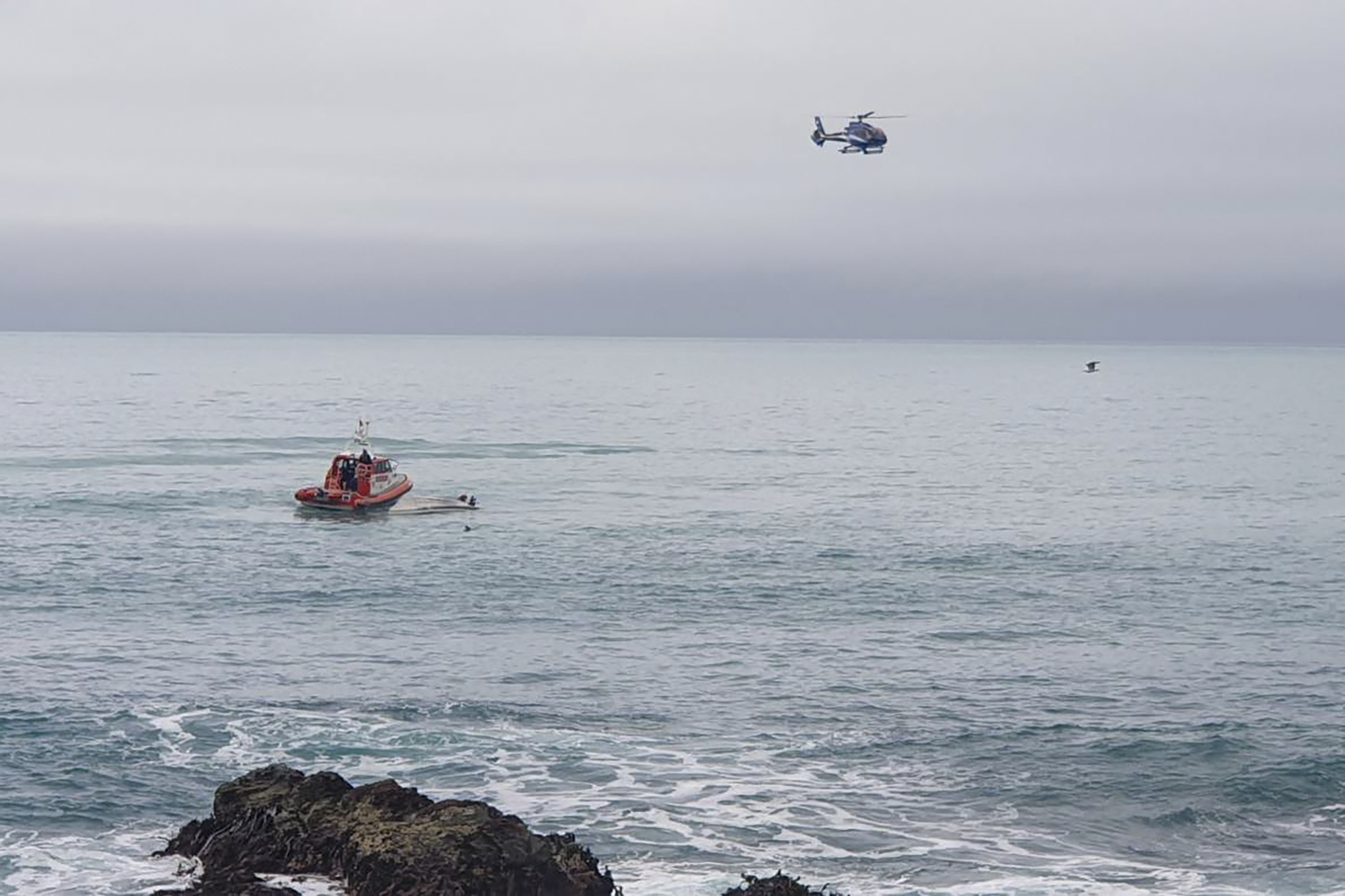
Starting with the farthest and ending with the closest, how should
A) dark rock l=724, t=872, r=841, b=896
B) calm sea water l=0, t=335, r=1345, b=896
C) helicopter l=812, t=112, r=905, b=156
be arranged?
1. helicopter l=812, t=112, r=905, b=156
2. calm sea water l=0, t=335, r=1345, b=896
3. dark rock l=724, t=872, r=841, b=896

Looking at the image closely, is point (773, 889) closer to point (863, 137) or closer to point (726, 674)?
point (726, 674)

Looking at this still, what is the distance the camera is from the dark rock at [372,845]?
23.5 metres

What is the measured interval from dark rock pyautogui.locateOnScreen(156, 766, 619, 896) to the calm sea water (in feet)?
5.44

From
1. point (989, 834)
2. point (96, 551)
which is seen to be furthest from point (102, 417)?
point (989, 834)

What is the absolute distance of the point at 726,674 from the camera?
42.4 metres

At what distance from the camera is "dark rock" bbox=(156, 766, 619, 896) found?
77.3 feet

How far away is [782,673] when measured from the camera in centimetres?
4256

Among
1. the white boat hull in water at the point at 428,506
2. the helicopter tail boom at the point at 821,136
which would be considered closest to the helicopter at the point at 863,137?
the helicopter tail boom at the point at 821,136

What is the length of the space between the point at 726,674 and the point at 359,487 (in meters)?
39.4

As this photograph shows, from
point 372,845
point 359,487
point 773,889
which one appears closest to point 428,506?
point 359,487

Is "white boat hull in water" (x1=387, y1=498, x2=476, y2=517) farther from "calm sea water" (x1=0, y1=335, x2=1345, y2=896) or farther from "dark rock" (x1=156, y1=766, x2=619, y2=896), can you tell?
"dark rock" (x1=156, y1=766, x2=619, y2=896)

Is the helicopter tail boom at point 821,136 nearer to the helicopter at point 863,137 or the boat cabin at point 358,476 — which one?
the helicopter at point 863,137

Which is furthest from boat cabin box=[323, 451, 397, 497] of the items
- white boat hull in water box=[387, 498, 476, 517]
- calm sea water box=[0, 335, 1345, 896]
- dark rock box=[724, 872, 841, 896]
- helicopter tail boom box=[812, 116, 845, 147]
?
dark rock box=[724, 872, 841, 896]

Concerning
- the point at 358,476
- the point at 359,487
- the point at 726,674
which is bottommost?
the point at 726,674
